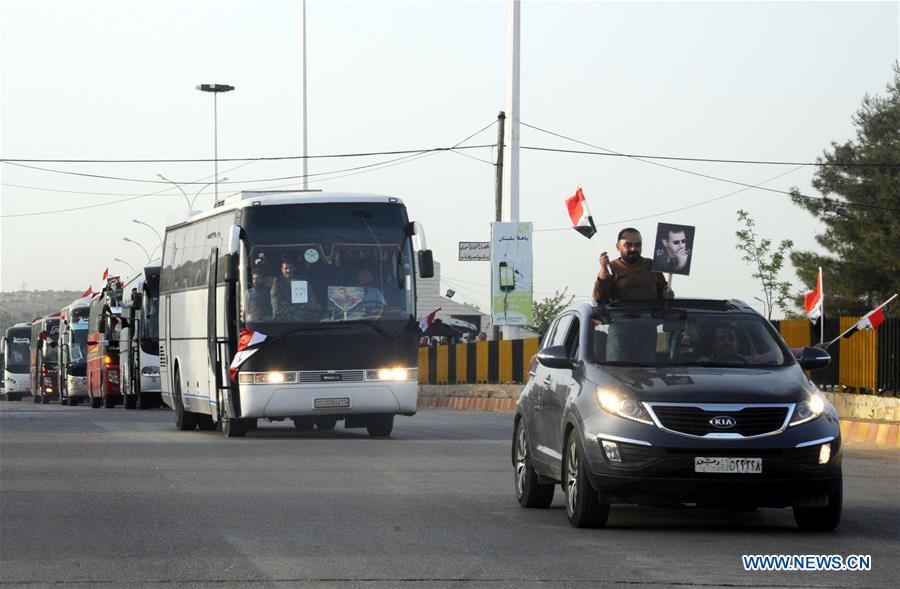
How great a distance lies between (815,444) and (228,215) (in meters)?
13.4

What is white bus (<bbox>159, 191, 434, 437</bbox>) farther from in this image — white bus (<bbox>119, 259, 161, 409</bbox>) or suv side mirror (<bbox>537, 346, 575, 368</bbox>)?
white bus (<bbox>119, 259, 161, 409</bbox>)

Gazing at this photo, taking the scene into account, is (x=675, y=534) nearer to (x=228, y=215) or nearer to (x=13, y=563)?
(x=13, y=563)

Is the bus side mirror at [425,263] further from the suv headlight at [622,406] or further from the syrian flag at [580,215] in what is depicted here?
the suv headlight at [622,406]

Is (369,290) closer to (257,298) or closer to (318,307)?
(318,307)

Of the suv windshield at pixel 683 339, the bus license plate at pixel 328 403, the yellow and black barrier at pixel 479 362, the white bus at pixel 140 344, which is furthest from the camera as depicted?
the white bus at pixel 140 344

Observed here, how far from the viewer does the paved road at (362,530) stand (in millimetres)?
8742

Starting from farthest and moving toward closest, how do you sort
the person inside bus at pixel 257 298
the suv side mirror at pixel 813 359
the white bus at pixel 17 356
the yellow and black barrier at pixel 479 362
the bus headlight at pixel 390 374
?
the white bus at pixel 17 356 < the yellow and black barrier at pixel 479 362 < the bus headlight at pixel 390 374 < the person inside bus at pixel 257 298 < the suv side mirror at pixel 813 359

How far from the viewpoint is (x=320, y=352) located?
2130cm

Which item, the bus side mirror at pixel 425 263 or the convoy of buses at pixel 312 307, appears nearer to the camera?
the bus side mirror at pixel 425 263

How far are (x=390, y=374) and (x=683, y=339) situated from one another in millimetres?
10620

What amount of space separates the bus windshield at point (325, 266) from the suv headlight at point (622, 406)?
10943 millimetres

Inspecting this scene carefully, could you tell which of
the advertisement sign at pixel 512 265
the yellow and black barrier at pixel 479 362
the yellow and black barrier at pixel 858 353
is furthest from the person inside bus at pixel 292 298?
the advertisement sign at pixel 512 265

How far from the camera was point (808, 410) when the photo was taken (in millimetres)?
10406

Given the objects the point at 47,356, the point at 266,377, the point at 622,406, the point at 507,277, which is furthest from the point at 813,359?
the point at 47,356
